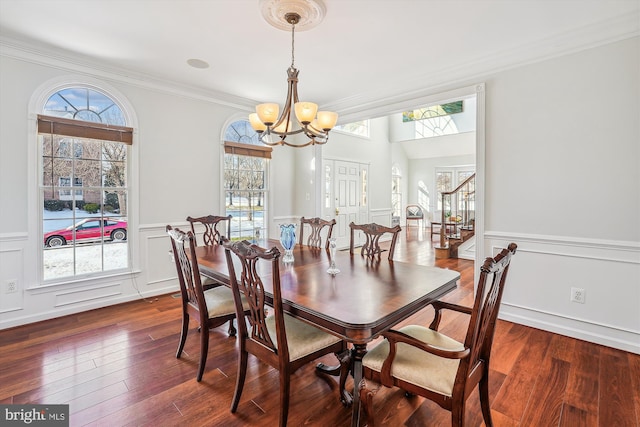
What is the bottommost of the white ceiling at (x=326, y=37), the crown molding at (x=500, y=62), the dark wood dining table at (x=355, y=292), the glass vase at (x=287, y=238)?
the dark wood dining table at (x=355, y=292)

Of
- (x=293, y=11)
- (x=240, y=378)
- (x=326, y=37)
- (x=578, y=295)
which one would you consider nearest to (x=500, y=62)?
(x=326, y=37)

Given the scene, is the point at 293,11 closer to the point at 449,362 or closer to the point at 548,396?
the point at 449,362

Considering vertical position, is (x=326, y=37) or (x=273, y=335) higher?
(x=326, y=37)

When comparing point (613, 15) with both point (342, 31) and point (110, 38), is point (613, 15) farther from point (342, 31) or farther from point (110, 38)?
point (110, 38)

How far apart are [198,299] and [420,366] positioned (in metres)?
1.49

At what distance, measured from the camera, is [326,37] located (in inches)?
112

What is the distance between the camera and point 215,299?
2.35 m

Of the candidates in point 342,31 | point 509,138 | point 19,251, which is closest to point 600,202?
point 509,138

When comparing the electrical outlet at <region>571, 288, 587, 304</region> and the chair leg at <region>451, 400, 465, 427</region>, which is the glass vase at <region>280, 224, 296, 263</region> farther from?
the electrical outlet at <region>571, 288, 587, 304</region>

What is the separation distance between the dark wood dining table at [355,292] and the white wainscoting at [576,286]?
1610mm

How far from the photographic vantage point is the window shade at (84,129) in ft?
Answer: 10.1

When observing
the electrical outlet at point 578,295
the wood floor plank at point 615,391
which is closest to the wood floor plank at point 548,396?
the wood floor plank at point 615,391

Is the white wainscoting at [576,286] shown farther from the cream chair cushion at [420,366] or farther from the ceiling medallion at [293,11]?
the ceiling medallion at [293,11]

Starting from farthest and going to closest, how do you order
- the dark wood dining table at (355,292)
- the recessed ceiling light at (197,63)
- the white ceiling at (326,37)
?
the recessed ceiling light at (197,63) < the white ceiling at (326,37) < the dark wood dining table at (355,292)
